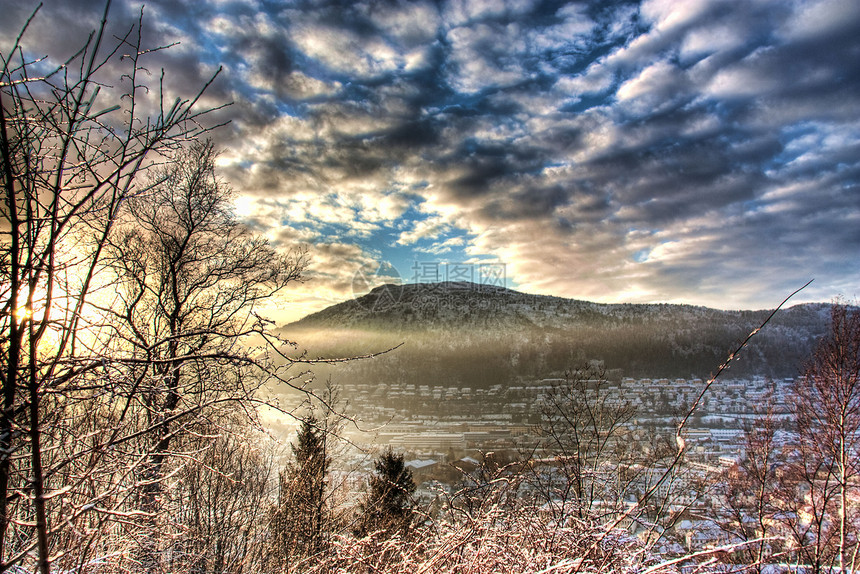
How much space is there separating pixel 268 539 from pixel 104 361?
16118mm

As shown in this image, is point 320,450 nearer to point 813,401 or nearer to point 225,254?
point 225,254

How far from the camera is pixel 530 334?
94.2 metres

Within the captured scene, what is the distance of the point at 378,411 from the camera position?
210 ft

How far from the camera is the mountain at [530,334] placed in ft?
212

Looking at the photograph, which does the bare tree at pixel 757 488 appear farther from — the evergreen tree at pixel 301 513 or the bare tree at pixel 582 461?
the evergreen tree at pixel 301 513

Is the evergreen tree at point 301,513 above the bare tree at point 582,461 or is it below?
below

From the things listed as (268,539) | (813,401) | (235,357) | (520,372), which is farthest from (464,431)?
(235,357)

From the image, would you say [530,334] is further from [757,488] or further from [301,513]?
[301,513]

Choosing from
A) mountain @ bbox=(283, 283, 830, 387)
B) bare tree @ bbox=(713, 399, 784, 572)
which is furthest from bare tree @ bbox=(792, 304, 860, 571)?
mountain @ bbox=(283, 283, 830, 387)

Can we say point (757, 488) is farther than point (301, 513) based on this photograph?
No

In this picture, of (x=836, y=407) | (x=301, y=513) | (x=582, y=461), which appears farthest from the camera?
(x=301, y=513)

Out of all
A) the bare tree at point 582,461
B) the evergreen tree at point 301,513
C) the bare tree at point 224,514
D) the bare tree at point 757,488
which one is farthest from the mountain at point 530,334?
the bare tree at point 224,514

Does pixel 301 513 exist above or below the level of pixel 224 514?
below

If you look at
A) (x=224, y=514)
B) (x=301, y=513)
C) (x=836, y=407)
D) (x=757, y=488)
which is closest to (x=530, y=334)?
(x=757, y=488)
